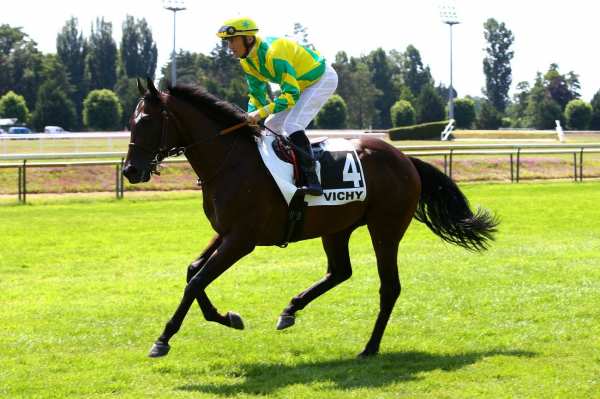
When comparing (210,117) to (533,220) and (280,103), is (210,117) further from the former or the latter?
(533,220)

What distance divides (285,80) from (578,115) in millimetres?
80926

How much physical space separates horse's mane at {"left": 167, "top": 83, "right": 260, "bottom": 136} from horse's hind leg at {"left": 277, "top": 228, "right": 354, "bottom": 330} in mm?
1594

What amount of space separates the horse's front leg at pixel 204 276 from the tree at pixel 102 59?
94.2 m

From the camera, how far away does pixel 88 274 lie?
1282cm

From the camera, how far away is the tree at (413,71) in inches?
4981

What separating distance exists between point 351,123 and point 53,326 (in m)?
87.4

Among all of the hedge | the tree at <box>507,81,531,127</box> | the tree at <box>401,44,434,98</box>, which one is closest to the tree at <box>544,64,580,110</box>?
the tree at <box>507,81,531,127</box>

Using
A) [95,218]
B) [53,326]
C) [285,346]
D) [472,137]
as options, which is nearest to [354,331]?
[285,346]

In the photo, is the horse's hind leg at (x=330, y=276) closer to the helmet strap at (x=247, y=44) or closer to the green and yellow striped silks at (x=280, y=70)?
the green and yellow striped silks at (x=280, y=70)

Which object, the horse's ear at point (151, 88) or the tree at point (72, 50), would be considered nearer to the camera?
the horse's ear at point (151, 88)

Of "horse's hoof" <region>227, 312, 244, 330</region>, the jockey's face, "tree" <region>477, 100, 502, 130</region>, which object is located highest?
"tree" <region>477, 100, 502, 130</region>

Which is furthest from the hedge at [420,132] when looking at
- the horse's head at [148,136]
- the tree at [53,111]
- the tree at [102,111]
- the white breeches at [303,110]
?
the horse's head at [148,136]

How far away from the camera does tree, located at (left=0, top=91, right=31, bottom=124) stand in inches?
3098

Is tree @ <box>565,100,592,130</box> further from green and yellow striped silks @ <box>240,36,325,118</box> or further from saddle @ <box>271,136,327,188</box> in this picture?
saddle @ <box>271,136,327,188</box>
